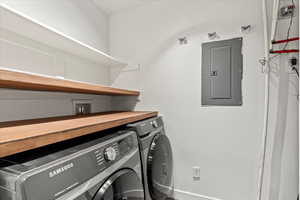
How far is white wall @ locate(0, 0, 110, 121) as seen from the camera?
1.04 metres

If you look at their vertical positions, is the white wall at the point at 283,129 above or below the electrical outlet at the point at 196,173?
above

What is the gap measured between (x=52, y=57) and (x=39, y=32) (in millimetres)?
292

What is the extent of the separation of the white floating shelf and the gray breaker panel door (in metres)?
1.09

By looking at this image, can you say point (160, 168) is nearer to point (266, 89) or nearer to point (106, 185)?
point (106, 185)

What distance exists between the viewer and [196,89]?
5.19 feet

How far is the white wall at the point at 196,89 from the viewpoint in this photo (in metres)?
1.39

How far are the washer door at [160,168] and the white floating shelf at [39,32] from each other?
104 cm

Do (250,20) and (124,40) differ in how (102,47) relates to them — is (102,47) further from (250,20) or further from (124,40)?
(250,20)

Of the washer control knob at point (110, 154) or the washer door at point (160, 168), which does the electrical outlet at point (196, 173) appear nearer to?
the washer door at point (160, 168)

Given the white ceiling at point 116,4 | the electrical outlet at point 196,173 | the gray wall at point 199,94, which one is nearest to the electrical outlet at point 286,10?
the gray wall at point 199,94

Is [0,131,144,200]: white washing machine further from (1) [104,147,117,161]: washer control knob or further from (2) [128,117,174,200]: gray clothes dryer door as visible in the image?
(2) [128,117,174,200]: gray clothes dryer door

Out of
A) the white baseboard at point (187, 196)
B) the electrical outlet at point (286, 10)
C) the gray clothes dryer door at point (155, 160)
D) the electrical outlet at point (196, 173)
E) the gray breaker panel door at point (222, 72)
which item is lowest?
the white baseboard at point (187, 196)

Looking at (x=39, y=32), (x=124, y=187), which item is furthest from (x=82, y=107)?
(x=124, y=187)

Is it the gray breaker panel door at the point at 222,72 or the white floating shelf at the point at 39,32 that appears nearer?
the white floating shelf at the point at 39,32
